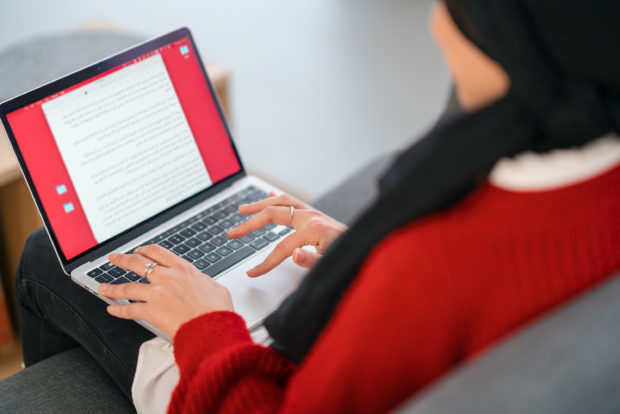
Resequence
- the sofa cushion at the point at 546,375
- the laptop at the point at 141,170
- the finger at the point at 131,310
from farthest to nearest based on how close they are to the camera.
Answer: the laptop at the point at 141,170, the finger at the point at 131,310, the sofa cushion at the point at 546,375

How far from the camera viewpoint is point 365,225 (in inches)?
25.2

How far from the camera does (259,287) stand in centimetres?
98

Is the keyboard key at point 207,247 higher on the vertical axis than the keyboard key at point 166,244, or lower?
lower

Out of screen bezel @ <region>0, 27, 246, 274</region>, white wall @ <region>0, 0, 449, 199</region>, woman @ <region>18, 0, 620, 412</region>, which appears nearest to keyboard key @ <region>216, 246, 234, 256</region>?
screen bezel @ <region>0, 27, 246, 274</region>

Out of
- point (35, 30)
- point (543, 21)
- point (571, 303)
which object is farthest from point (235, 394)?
point (35, 30)

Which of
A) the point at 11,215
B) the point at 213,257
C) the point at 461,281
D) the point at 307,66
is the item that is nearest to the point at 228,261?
the point at 213,257

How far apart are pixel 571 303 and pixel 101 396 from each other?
0.67m

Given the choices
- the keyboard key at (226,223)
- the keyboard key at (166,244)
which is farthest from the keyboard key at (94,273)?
the keyboard key at (226,223)

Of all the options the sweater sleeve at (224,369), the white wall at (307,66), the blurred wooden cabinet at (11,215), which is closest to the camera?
the sweater sleeve at (224,369)

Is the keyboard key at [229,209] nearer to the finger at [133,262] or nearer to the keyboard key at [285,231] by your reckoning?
the keyboard key at [285,231]

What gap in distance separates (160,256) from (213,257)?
13 centimetres

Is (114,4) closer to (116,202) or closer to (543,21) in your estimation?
(116,202)

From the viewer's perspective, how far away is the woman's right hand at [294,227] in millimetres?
954

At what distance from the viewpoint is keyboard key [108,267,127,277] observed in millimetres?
974
